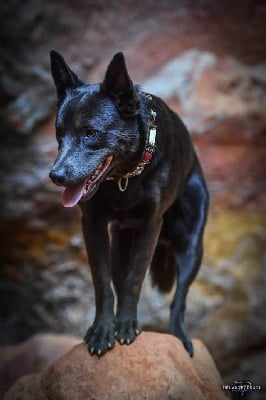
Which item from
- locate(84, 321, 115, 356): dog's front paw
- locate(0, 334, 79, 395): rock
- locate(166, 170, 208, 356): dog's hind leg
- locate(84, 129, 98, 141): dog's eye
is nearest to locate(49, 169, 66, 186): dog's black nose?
locate(84, 129, 98, 141): dog's eye

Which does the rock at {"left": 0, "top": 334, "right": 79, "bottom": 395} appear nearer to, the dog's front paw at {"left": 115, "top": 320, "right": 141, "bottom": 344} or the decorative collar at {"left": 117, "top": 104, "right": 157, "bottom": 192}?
the dog's front paw at {"left": 115, "top": 320, "right": 141, "bottom": 344}

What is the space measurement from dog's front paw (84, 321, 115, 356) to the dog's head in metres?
0.72

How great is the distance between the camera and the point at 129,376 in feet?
9.44

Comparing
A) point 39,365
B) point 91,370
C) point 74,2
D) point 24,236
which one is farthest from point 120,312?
point 74,2

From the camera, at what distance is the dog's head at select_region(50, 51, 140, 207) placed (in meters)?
2.62

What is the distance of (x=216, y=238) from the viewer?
17.9 ft

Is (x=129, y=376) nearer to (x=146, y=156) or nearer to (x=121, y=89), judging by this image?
(x=146, y=156)

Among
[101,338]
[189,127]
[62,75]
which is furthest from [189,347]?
[189,127]

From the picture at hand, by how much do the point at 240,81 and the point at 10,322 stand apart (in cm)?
297

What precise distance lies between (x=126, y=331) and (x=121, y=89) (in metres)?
1.13

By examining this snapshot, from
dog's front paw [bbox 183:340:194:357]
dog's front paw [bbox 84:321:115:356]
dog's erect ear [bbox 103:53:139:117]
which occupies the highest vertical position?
dog's erect ear [bbox 103:53:139:117]

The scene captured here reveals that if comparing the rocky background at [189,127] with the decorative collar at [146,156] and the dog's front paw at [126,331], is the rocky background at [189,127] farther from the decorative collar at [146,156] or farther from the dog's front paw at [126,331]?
the decorative collar at [146,156]

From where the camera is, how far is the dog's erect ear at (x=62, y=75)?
9.35 ft

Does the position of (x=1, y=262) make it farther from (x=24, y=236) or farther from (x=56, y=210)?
(x=56, y=210)
